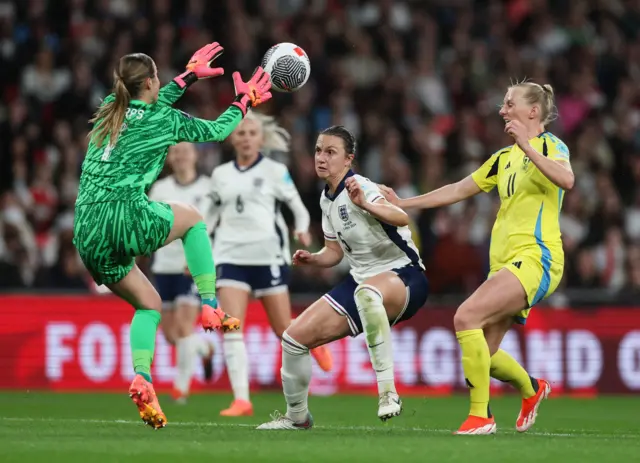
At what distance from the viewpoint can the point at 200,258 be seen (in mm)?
8297

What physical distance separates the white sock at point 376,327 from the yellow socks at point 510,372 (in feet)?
2.42

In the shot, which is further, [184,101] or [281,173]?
[184,101]

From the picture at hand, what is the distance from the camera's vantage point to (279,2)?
19.6 meters

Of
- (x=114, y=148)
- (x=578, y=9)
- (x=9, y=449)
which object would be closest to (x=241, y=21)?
(x=578, y=9)

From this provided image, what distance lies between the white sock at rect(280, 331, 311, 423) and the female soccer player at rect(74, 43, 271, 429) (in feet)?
2.27

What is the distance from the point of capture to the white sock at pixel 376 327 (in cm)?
841

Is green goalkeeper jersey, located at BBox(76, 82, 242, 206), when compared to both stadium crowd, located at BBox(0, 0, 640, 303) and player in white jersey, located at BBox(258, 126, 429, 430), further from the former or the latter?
stadium crowd, located at BBox(0, 0, 640, 303)

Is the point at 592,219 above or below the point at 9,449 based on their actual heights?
above

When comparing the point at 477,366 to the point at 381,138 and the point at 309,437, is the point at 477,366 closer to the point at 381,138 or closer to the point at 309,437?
the point at 309,437

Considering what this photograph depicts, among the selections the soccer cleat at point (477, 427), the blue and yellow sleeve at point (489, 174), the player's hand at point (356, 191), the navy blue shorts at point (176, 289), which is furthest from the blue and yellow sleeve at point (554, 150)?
the navy blue shorts at point (176, 289)

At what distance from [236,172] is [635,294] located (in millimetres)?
5073

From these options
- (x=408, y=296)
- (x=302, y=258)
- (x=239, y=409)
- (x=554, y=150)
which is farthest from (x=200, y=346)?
(x=554, y=150)

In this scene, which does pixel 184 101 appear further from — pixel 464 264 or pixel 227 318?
pixel 227 318

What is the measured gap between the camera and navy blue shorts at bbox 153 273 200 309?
1275 centimetres
